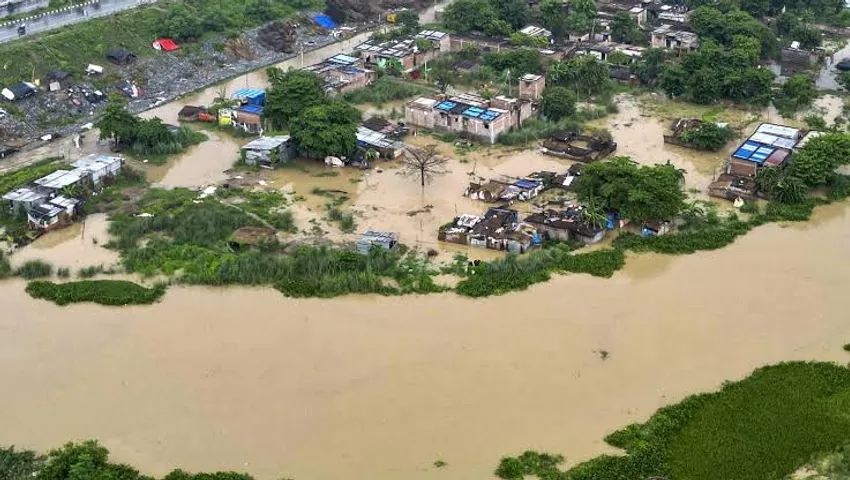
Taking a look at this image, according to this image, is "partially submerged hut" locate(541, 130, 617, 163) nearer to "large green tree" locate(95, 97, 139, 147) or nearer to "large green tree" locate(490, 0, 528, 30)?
"large green tree" locate(490, 0, 528, 30)

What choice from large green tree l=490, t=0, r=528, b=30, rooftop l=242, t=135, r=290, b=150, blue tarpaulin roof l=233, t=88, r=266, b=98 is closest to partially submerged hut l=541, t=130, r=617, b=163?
rooftop l=242, t=135, r=290, b=150

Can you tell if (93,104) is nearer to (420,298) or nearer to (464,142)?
(464,142)

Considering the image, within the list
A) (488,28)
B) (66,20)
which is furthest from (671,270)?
(66,20)

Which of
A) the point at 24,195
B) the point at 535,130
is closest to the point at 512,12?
the point at 535,130

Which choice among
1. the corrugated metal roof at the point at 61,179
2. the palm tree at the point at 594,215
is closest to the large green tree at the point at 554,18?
the palm tree at the point at 594,215

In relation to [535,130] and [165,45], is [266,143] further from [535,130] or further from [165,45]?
[165,45]

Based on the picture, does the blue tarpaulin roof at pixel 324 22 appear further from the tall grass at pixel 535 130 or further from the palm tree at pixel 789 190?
the palm tree at pixel 789 190
